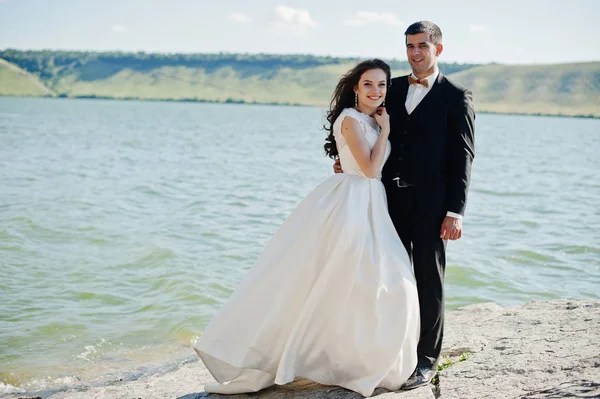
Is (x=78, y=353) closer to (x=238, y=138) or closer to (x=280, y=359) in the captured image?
(x=280, y=359)

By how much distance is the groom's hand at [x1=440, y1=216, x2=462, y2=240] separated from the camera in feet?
15.3

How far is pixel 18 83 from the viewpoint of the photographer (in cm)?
16638

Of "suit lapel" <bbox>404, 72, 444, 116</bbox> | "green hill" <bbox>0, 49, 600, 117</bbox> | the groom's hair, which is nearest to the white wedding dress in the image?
"suit lapel" <bbox>404, 72, 444, 116</bbox>

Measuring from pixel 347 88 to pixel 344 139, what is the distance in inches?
16.3

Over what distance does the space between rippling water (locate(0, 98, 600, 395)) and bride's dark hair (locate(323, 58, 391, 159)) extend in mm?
3668

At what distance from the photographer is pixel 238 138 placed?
51094mm

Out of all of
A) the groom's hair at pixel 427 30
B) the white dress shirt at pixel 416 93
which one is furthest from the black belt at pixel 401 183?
the groom's hair at pixel 427 30

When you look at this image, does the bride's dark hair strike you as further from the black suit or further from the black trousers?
the black trousers

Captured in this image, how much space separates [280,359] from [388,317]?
835mm

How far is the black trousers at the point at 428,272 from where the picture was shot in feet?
15.5

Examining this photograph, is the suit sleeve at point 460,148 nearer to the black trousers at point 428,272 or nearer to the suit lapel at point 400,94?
the black trousers at point 428,272

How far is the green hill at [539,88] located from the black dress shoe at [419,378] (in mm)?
145168

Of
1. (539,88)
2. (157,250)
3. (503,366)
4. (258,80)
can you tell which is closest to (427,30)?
(503,366)

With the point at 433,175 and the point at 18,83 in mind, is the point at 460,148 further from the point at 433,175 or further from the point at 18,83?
the point at 18,83
